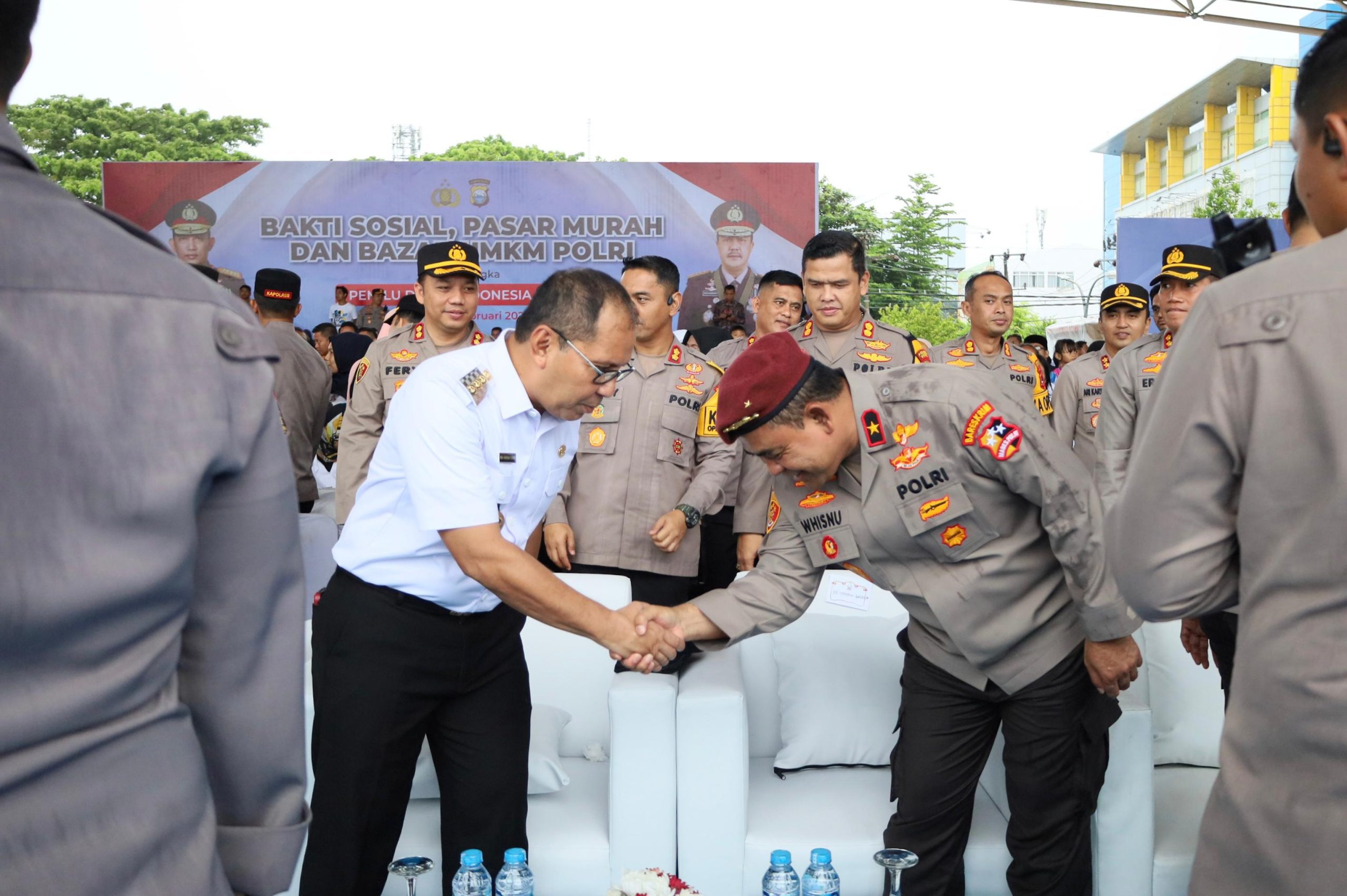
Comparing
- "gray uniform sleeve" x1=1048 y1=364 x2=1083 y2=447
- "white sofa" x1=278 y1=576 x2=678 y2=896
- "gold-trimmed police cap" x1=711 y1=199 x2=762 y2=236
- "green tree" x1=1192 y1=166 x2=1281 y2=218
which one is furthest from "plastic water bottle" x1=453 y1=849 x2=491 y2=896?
"green tree" x1=1192 y1=166 x2=1281 y2=218

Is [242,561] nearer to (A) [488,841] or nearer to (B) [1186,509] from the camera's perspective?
(B) [1186,509]

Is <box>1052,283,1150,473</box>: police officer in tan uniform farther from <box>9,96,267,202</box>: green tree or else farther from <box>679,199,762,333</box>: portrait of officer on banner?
<box>9,96,267,202</box>: green tree

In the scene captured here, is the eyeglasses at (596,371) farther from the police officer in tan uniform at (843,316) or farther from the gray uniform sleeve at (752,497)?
the police officer in tan uniform at (843,316)

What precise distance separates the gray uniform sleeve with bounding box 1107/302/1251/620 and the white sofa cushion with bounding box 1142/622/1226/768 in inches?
82.2

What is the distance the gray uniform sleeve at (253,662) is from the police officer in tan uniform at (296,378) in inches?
134

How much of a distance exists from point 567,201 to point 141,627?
31.6 ft

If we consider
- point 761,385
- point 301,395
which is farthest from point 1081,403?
point 301,395

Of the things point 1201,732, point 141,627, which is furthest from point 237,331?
point 1201,732

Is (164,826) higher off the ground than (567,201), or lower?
lower

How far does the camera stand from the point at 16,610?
73cm

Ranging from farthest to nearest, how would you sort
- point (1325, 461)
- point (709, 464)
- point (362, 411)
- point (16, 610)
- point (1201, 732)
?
1. point (362, 411)
2. point (709, 464)
3. point (1201, 732)
4. point (1325, 461)
5. point (16, 610)

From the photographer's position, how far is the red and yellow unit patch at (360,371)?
4102mm

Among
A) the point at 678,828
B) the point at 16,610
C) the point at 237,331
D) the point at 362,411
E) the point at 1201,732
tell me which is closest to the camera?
the point at 16,610

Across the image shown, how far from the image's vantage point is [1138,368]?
3.85 meters
